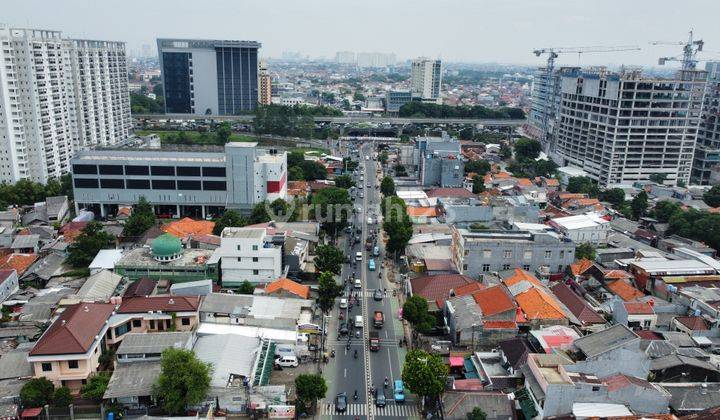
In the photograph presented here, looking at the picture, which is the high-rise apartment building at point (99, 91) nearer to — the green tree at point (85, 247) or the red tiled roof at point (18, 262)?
the red tiled roof at point (18, 262)

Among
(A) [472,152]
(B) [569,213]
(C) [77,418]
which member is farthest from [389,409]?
(A) [472,152]

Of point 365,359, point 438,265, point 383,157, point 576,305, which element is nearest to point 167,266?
point 365,359

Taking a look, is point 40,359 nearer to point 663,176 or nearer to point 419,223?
point 419,223

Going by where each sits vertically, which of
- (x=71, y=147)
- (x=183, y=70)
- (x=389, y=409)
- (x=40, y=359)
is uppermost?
(x=183, y=70)

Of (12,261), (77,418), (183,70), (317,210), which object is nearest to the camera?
(77,418)

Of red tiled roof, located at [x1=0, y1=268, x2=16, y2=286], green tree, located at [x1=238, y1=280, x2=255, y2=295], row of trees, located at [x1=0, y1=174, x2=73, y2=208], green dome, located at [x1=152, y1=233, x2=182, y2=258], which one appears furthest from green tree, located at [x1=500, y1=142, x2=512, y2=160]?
red tiled roof, located at [x1=0, y1=268, x2=16, y2=286]

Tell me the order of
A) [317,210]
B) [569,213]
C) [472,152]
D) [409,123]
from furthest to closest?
[409,123] → [472,152] → [569,213] → [317,210]
